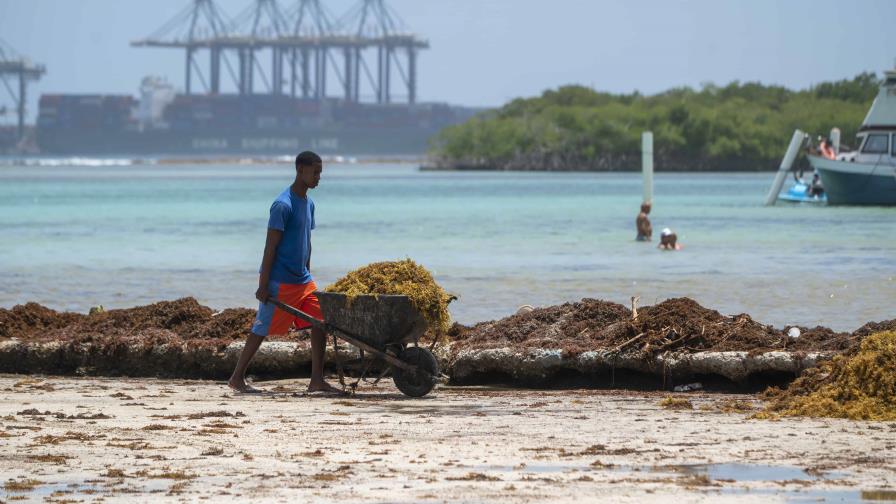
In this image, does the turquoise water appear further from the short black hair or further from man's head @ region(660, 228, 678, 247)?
the short black hair

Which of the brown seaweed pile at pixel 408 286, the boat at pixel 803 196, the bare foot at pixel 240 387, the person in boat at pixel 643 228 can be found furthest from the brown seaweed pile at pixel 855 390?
the boat at pixel 803 196

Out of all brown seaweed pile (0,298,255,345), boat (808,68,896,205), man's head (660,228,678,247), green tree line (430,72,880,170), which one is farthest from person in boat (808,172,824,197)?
green tree line (430,72,880,170)

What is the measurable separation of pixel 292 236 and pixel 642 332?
2.45 meters

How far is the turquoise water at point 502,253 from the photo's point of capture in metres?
21.5

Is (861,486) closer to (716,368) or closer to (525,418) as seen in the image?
(525,418)

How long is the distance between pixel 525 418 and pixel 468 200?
6724 cm

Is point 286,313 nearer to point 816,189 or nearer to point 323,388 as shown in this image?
point 323,388

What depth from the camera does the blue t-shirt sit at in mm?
9992

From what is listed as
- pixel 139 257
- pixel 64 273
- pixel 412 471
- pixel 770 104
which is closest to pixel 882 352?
pixel 412 471

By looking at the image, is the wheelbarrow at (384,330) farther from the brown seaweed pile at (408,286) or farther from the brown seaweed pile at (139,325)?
the brown seaweed pile at (139,325)

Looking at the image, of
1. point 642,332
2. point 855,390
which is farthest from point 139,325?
point 855,390

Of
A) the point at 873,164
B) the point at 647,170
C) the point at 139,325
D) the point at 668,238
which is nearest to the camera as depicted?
the point at 139,325

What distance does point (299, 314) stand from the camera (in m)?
9.98

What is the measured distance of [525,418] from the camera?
8844 millimetres
